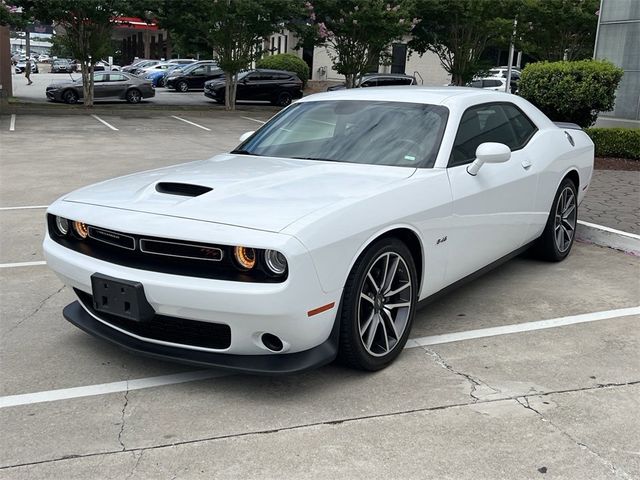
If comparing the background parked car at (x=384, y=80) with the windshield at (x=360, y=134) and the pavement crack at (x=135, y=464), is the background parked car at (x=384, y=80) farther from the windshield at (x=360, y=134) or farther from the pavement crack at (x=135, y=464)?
the pavement crack at (x=135, y=464)

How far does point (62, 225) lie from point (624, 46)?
1337 centimetres

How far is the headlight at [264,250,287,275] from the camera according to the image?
3.18m

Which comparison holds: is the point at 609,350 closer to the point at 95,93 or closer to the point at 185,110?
the point at 185,110

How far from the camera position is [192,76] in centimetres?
3634

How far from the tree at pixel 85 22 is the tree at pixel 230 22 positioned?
63.9 inches

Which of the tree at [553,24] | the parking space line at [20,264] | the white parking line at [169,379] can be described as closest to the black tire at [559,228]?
the white parking line at [169,379]

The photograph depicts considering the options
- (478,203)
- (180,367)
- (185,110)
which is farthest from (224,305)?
(185,110)

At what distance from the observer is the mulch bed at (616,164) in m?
11.0

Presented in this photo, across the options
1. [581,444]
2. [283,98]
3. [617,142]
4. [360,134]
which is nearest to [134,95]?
[283,98]

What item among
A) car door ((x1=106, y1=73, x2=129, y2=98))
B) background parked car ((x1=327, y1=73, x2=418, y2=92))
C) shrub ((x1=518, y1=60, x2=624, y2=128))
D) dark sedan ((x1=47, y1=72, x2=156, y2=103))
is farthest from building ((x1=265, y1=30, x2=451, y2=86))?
shrub ((x1=518, y1=60, x2=624, y2=128))

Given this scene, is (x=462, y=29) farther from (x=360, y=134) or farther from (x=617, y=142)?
(x=360, y=134)

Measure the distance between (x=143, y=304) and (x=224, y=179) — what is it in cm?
95

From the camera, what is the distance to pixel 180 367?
3838 millimetres

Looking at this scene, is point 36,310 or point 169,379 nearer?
point 169,379
